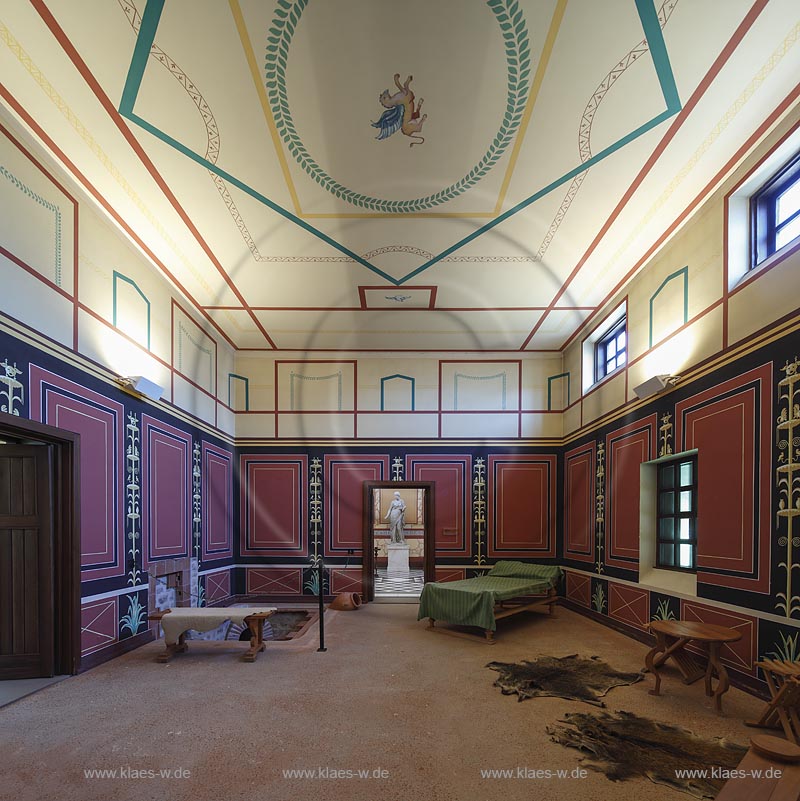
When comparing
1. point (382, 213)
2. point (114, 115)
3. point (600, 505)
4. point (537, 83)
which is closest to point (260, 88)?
point (114, 115)

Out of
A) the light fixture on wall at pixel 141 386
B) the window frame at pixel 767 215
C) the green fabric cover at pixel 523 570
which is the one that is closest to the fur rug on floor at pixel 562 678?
the green fabric cover at pixel 523 570

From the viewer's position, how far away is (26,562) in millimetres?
4488

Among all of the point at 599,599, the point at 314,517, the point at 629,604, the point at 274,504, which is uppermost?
the point at 274,504

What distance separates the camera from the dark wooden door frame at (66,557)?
14.9 feet

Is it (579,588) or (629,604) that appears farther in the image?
(579,588)

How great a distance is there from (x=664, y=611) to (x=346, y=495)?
509 cm

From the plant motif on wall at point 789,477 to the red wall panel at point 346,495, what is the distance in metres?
6.00

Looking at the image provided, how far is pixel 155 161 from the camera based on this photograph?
4.23 meters

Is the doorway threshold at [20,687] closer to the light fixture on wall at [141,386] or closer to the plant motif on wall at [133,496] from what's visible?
the plant motif on wall at [133,496]

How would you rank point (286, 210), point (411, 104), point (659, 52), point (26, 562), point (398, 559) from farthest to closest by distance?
1. point (398, 559)
2. point (286, 210)
3. point (26, 562)
4. point (411, 104)
5. point (659, 52)

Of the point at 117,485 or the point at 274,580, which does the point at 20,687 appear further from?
the point at 274,580

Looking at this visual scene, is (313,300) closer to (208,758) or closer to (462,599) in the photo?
(462,599)

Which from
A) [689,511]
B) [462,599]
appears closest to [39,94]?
[462,599]

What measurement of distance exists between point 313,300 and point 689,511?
495cm
